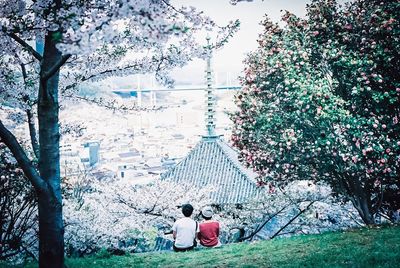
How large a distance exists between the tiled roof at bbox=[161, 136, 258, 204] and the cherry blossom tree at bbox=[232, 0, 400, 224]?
11226mm

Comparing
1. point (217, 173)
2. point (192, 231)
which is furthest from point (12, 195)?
point (217, 173)

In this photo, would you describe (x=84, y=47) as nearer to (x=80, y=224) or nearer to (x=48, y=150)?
(x=48, y=150)

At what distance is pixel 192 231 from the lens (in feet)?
23.8

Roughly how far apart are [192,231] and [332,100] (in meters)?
3.97

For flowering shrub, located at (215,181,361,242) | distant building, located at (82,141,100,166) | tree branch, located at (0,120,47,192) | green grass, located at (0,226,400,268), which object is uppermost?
distant building, located at (82,141,100,166)

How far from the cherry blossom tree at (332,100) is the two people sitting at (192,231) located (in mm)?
2244

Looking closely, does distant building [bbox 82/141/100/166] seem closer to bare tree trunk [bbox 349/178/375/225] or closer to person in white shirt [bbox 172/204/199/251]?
person in white shirt [bbox 172/204/199/251]

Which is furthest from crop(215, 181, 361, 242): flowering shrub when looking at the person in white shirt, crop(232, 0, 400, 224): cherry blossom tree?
the person in white shirt

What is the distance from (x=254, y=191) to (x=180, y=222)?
13.5 meters

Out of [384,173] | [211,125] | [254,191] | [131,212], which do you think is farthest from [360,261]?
[211,125]

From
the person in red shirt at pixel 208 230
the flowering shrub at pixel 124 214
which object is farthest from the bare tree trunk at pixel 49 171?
the flowering shrub at pixel 124 214

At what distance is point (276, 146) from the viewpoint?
8305mm

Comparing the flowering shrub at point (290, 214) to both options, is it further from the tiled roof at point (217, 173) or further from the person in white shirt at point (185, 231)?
the person in white shirt at point (185, 231)

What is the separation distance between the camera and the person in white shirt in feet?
23.2
